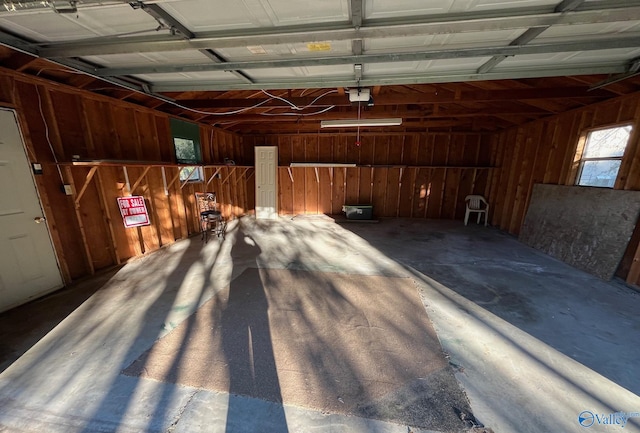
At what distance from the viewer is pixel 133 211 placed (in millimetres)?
3947

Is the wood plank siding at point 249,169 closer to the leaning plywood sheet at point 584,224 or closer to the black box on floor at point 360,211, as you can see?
the leaning plywood sheet at point 584,224

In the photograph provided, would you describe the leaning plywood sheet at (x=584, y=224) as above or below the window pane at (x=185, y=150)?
below

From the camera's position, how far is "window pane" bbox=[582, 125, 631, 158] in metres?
3.52

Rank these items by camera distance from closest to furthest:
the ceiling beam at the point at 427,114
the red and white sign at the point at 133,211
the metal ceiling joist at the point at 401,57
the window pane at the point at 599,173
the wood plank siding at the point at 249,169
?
the metal ceiling joist at the point at 401,57 → the wood plank siding at the point at 249,169 → the window pane at the point at 599,173 → the red and white sign at the point at 133,211 → the ceiling beam at the point at 427,114

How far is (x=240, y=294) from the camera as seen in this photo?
119 inches

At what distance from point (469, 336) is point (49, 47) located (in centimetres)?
466

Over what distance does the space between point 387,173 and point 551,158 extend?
375cm

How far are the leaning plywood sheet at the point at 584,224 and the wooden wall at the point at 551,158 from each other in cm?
15

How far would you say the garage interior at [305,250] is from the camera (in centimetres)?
160

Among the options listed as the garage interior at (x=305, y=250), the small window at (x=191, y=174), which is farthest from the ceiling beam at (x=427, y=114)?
the small window at (x=191, y=174)

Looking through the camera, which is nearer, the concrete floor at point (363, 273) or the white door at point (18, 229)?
the concrete floor at point (363, 273)

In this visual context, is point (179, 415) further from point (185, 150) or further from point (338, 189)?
point (338, 189)

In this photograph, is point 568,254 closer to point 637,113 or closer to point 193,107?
point 637,113

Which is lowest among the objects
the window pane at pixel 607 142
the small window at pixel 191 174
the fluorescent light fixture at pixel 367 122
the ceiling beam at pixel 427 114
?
the small window at pixel 191 174
